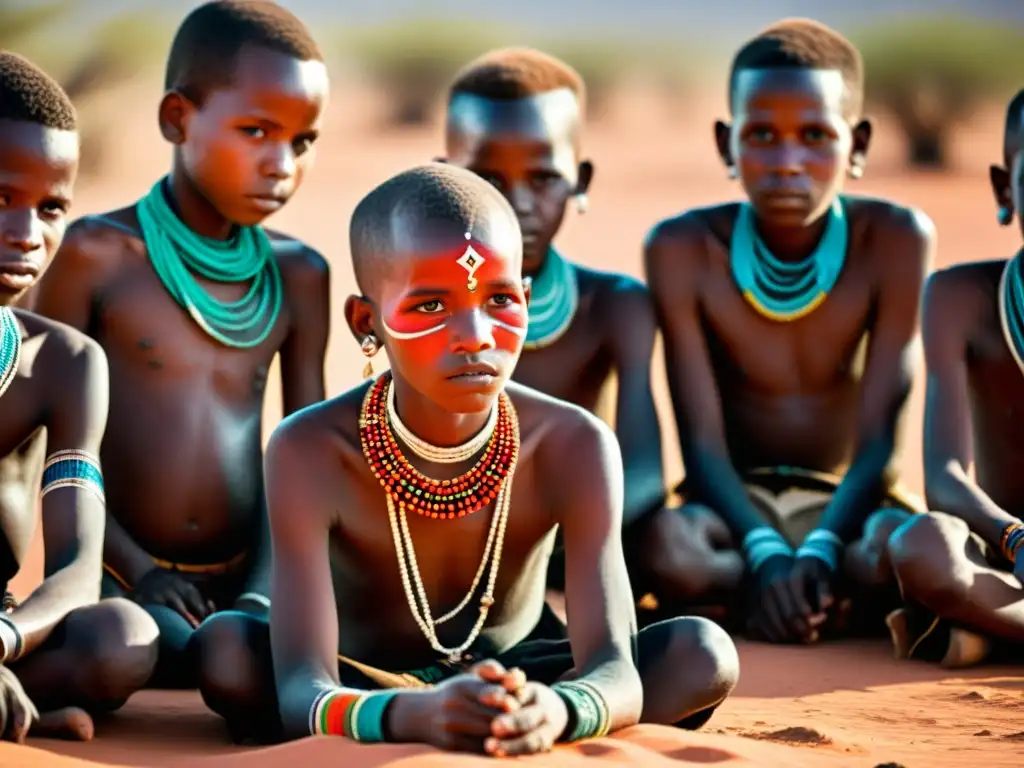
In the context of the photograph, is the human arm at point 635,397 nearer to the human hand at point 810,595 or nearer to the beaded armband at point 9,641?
the human hand at point 810,595

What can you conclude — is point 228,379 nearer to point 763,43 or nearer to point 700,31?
point 763,43

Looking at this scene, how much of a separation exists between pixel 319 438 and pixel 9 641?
87 cm

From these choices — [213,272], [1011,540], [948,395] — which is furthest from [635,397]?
[213,272]

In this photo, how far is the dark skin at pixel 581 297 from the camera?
653cm

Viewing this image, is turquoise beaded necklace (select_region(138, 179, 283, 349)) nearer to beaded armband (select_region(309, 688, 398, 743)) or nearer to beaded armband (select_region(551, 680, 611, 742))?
beaded armband (select_region(309, 688, 398, 743))

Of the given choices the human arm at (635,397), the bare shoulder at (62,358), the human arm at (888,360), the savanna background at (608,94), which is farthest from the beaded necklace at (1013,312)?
the savanna background at (608,94)

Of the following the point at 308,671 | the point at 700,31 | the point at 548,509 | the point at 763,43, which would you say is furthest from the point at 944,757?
the point at 700,31

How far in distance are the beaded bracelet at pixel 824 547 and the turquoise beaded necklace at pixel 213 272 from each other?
1.92 m

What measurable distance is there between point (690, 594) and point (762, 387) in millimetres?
940

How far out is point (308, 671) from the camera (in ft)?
13.6

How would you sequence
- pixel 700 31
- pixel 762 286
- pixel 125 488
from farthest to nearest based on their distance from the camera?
pixel 700 31 → pixel 762 286 → pixel 125 488

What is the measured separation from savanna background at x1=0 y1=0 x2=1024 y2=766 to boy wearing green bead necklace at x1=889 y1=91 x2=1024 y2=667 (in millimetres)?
4561

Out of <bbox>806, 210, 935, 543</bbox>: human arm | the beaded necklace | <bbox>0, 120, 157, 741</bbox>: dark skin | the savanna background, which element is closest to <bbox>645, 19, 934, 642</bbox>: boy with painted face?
<bbox>806, 210, 935, 543</bbox>: human arm

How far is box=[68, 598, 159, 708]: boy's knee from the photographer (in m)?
4.53
